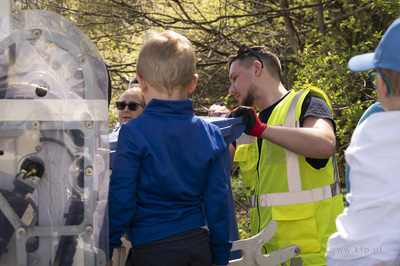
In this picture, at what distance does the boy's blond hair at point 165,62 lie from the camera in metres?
2.25

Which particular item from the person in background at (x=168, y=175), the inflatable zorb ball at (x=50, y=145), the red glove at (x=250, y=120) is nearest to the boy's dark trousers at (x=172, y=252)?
the person in background at (x=168, y=175)

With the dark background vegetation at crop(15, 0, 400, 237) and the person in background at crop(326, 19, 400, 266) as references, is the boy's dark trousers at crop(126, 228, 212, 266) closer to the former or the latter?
the person in background at crop(326, 19, 400, 266)

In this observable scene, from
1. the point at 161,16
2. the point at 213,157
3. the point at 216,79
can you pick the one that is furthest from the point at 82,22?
the point at 213,157

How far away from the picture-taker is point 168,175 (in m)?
2.16

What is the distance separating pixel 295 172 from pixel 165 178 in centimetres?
123

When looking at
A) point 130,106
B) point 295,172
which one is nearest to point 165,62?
point 295,172

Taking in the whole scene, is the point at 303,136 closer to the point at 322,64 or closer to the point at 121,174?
the point at 121,174

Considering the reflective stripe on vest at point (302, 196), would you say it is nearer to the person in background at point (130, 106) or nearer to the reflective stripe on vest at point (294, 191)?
the reflective stripe on vest at point (294, 191)

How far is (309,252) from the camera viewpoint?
309cm

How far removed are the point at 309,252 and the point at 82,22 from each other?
5.60 meters

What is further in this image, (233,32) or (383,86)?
(233,32)

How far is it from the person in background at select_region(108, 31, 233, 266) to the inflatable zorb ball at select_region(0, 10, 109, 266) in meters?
0.18

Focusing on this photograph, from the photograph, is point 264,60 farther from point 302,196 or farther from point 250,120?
point 302,196

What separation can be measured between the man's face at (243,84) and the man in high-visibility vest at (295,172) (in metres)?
0.24
